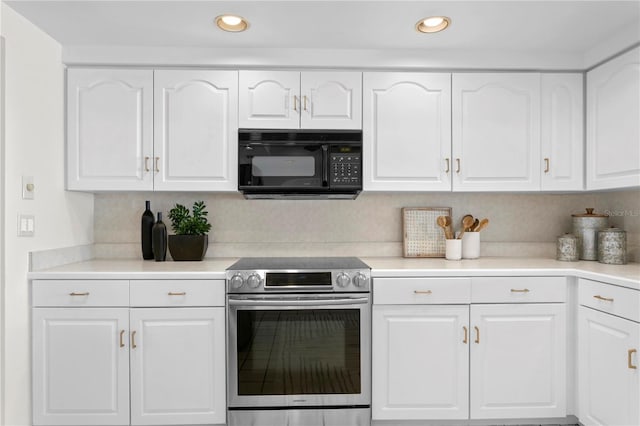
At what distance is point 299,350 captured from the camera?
6.81ft

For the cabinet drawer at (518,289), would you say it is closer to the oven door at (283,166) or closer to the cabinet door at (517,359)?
the cabinet door at (517,359)

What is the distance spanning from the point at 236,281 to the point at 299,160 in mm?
807

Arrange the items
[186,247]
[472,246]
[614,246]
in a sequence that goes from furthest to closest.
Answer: [472,246] → [186,247] → [614,246]

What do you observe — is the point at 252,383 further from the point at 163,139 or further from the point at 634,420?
the point at 634,420

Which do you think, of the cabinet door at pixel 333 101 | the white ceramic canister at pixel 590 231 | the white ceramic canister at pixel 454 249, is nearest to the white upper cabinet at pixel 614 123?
the white ceramic canister at pixel 590 231

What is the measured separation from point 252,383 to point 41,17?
2.14 metres

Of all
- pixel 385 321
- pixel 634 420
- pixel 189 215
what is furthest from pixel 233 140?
pixel 634 420

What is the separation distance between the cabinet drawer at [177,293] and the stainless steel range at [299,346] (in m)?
0.08

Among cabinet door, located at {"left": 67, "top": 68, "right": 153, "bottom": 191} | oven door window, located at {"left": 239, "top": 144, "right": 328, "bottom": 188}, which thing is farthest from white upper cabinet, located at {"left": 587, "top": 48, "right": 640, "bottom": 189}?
cabinet door, located at {"left": 67, "top": 68, "right": 153, "bottom": 191}

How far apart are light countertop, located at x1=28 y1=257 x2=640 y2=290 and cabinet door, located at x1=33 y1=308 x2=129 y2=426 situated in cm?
19

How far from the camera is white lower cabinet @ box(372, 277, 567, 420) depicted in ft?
6.88

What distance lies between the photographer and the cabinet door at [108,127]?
233 cm

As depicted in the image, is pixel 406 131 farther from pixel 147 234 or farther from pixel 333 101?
pixel 147 234

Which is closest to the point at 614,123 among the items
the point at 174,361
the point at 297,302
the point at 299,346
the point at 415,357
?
the point at 415,357
